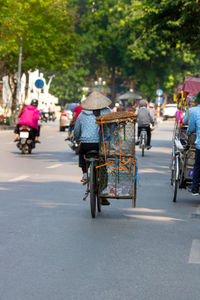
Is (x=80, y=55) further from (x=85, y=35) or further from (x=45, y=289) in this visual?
(x=45, y=289)

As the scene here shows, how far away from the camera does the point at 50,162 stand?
65.5ft

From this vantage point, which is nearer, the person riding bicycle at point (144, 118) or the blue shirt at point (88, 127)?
the blue shirt at point (88, 127)

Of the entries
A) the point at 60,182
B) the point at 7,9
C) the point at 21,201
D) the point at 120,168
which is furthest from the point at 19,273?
the point at 7,9

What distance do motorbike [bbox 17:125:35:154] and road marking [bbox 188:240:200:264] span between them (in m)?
15.0

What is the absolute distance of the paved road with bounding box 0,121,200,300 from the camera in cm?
592

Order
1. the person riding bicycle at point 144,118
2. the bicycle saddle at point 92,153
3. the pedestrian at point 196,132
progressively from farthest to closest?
the person riding bicycle at point 144,118 < the pedestrian at point 196,132 < the bicycle saddle at point 92,153

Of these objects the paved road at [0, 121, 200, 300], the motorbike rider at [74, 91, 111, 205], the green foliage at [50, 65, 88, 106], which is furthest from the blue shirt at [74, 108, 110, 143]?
the green foliage at [50, 65, 88, 106]

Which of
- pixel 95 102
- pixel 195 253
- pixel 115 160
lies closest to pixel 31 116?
pixel 95 102

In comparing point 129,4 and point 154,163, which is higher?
point 129,4

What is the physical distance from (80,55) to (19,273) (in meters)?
82.9

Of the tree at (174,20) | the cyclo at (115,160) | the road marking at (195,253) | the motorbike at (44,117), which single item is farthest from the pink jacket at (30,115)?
the motorbike at (44,117)

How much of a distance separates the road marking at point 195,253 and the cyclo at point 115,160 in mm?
1981

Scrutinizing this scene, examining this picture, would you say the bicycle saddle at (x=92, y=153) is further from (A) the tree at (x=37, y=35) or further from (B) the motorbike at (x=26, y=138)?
(A) the tree at (x=37, y=35)

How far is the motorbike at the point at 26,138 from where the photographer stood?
898 inches
